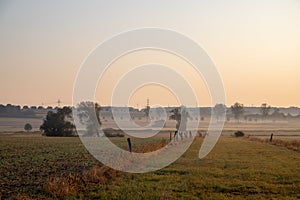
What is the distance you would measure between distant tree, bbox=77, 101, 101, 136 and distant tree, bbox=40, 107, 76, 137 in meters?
7.12

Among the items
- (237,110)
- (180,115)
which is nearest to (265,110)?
(237,110)

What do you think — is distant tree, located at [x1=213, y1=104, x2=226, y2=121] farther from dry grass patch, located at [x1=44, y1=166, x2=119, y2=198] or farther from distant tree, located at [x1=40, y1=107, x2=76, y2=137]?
dry grass patch, located at [x1=44, y1=166, x2=119, y2=198]

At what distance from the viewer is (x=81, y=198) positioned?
13.2 meters

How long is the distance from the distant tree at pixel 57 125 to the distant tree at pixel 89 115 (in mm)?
7120

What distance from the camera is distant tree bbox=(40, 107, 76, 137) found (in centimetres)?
8288

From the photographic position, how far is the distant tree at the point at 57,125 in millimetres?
82875

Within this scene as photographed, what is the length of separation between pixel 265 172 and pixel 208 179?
13.3 ft

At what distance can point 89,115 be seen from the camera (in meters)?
95.8

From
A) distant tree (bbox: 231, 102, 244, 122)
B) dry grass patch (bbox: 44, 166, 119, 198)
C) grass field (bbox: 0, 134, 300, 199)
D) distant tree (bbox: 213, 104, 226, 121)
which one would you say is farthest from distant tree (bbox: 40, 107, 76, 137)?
distant tree (bbox: 231, 102, 244, 122)

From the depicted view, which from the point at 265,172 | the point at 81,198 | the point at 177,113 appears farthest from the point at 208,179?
the point at 177,113

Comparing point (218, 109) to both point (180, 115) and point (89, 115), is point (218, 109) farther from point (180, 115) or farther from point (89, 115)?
point (89, 115)

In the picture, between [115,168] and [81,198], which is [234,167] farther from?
[81,198]

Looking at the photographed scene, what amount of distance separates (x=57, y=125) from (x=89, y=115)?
44.3ft

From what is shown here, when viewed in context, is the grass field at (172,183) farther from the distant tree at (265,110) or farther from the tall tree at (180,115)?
the distant tree at (265,110)
